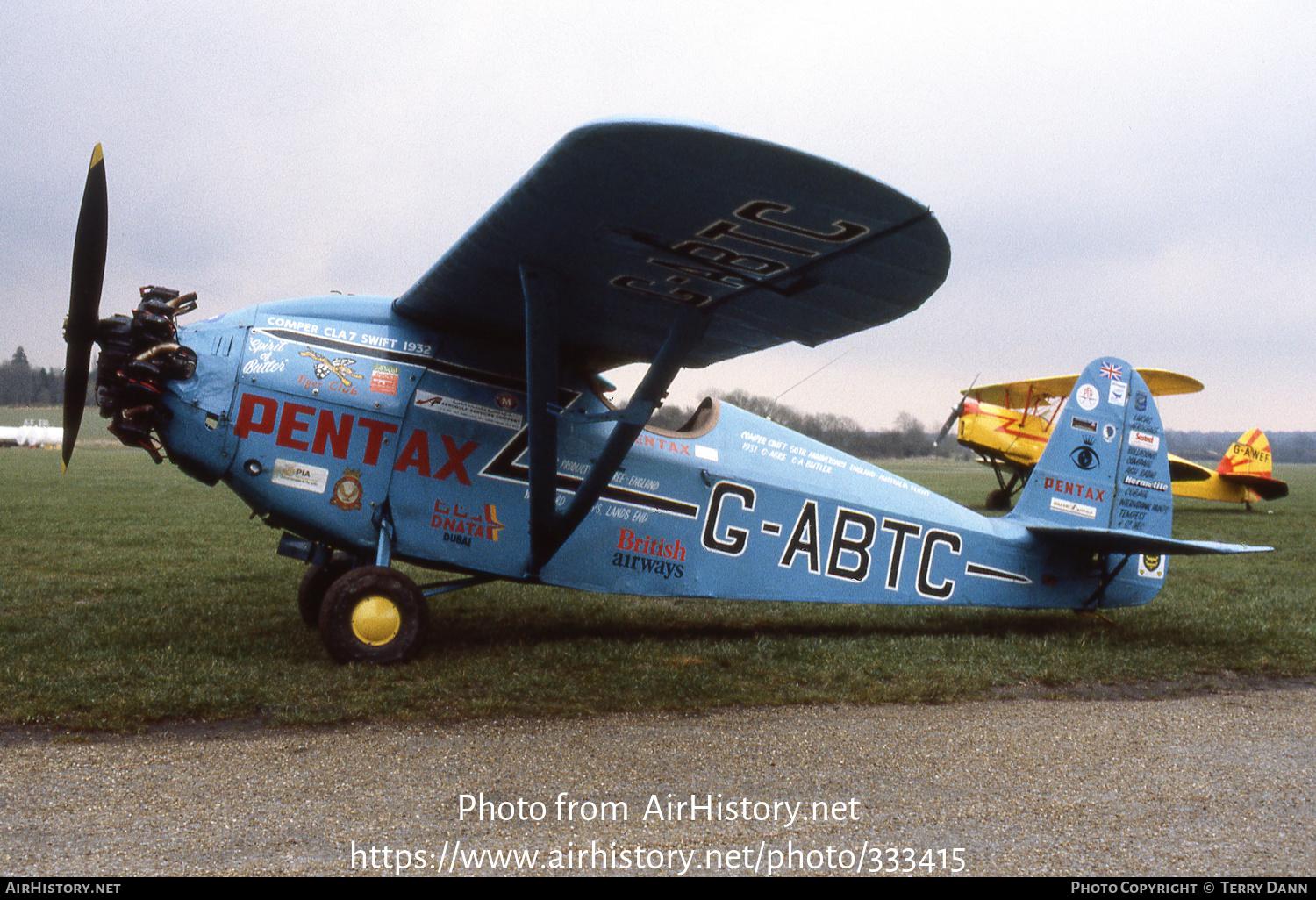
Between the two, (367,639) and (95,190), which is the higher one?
(95,190)

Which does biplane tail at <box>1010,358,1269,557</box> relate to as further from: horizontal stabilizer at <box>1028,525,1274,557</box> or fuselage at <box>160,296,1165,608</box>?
fuselage at <box>160,296,1165,608</box>

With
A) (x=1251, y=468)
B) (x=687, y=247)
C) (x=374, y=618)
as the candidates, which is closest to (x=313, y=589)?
(x=374, y=618)

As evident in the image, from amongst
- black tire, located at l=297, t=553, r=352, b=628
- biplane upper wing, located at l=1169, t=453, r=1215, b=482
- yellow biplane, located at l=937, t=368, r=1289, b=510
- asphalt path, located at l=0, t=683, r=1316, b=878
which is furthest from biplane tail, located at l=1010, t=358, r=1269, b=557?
biplane upper wing, located at l=1169, t=453, r=1215, b=482

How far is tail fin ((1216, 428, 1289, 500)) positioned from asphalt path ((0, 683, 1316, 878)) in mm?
22826

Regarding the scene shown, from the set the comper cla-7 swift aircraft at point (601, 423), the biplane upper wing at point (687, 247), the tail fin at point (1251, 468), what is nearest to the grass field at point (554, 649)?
the comper cla-7 swift aircraft at point (601, 423)

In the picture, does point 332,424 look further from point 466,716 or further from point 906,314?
point 906,314

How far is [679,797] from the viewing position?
3.29m

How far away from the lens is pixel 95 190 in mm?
4992

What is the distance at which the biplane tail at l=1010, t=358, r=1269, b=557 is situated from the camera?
7.02 metres

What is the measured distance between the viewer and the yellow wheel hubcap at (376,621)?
504cm

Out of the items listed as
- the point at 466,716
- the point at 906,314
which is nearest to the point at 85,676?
the point at 466,716

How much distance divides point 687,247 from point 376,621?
288 centimetres

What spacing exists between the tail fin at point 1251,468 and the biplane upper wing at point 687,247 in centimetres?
2331

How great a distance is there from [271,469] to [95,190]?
1.92 metres
